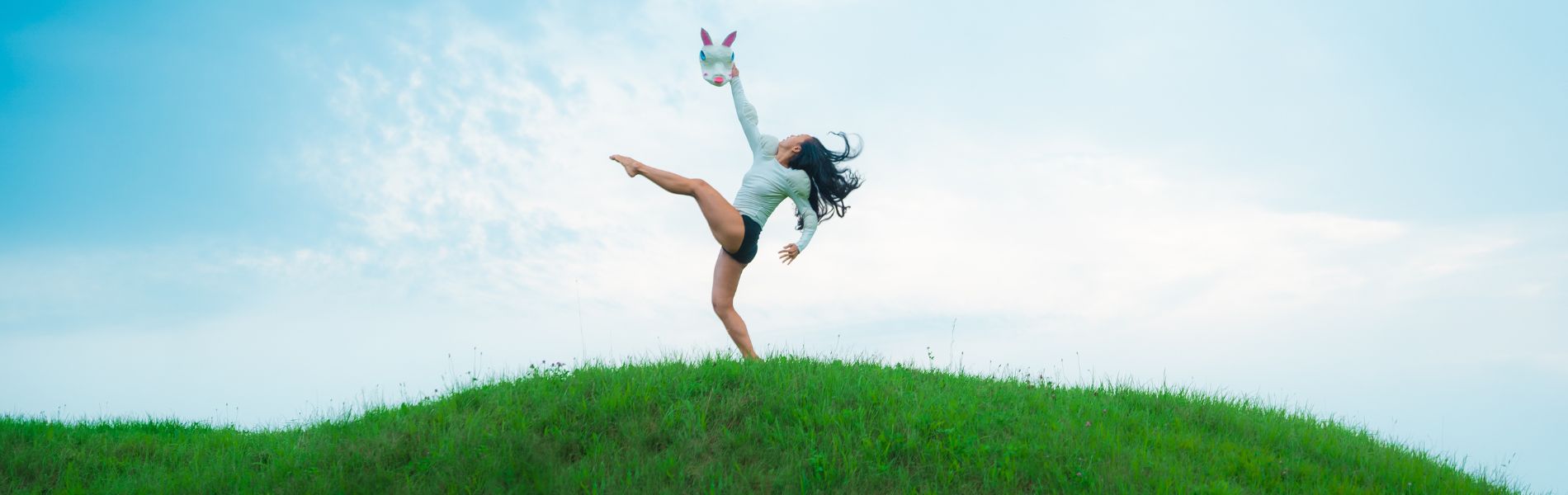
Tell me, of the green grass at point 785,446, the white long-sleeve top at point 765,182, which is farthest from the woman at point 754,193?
the green grass at point 785,446

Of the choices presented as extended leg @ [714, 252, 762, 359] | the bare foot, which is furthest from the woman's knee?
the bare foot

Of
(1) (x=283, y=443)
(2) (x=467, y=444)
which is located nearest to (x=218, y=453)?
(1) (x=283, y=443)

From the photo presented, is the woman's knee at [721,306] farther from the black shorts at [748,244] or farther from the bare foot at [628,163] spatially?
the bare foot at [628,163]

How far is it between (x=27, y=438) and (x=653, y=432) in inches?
332

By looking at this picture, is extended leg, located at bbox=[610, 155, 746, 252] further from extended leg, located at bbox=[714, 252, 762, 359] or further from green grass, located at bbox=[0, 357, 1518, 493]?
green grass, located at bbox=[0, 357, 1518, 493]

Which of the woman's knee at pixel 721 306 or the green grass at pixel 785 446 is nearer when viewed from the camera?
the green grass at pixel 785 446

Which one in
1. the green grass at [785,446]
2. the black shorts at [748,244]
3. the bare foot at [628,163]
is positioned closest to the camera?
the green grass at [785,446]

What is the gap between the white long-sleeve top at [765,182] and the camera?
9125mm

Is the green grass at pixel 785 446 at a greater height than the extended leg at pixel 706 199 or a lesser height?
lesser

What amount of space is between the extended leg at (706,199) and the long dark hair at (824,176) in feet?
3.42

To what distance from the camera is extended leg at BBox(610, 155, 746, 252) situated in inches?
339

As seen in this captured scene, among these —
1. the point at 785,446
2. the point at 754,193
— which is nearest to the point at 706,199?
the point at 754,193

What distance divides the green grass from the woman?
0.92 m

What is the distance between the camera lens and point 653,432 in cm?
731
